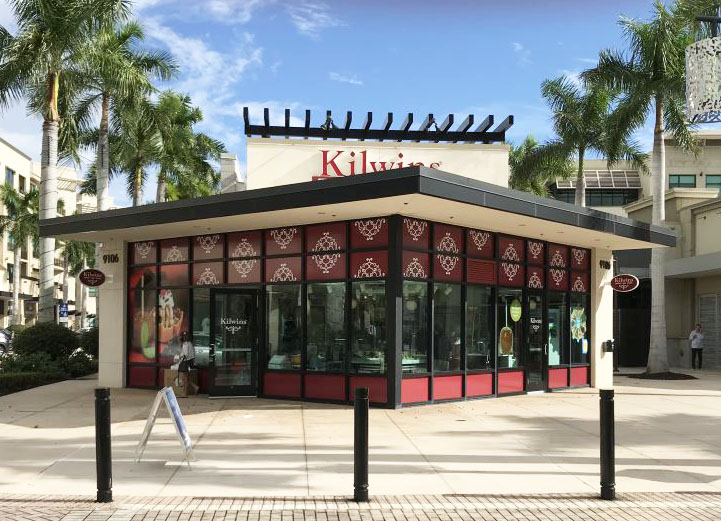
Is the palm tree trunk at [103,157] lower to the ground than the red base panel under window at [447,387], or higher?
higher

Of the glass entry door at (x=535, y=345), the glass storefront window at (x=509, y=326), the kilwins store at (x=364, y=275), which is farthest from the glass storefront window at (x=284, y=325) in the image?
the glass entry door at (x=535, y=345)

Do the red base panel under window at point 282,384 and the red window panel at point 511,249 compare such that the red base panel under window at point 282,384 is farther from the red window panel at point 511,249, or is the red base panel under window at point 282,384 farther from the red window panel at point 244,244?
the red window panel at point 511,249

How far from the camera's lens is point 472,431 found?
1163 centimetres

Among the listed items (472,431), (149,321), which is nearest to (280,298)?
(149,321)

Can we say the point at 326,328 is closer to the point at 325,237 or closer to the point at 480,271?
the point at 325,237

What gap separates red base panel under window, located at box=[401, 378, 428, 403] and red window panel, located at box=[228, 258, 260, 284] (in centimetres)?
395

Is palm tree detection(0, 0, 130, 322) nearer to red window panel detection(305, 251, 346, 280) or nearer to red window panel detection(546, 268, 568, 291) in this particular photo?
red window panel detection(305, 251, 346, 280)

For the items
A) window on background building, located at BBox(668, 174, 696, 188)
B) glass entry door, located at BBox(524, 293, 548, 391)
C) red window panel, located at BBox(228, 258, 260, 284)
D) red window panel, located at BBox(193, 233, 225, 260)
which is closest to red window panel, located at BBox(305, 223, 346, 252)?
red window panel, located at BBox(228, 258, 260, 284)

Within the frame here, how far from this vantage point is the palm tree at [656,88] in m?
23.2

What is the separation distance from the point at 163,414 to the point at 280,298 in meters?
3.64

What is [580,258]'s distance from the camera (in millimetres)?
19328

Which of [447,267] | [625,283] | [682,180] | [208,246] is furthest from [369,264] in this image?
[682,180]

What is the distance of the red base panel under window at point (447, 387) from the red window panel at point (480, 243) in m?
2.66

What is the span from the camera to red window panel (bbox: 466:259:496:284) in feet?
52.1
